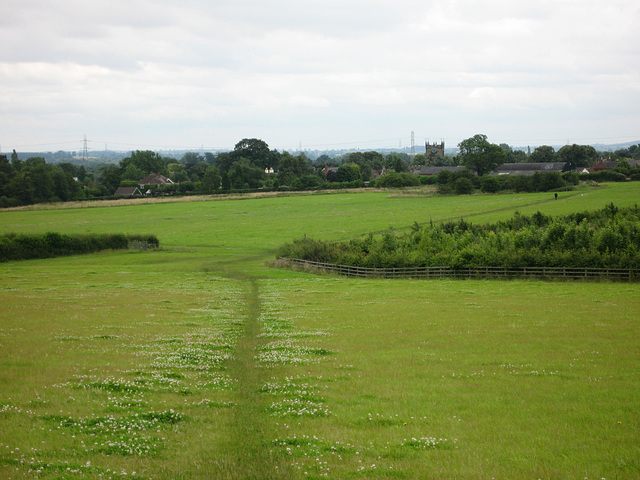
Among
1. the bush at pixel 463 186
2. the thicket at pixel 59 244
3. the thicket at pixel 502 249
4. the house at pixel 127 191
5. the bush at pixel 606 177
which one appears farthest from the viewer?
the house at pixel 127 191

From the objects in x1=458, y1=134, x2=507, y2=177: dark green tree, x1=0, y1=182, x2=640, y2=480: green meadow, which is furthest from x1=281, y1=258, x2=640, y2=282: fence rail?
x1=458, y1=134, x2=507, y2=177: dark green tree

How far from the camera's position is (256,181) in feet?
602

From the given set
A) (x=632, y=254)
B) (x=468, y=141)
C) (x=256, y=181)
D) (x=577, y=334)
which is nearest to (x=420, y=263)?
(x=632, y=254)

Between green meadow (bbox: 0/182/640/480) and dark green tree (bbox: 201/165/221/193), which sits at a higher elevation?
dark green tree (bbox: 201/165/221/193)

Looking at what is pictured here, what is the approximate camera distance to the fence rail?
147 ft

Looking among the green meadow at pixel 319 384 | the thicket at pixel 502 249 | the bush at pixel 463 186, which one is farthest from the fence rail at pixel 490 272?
the bush at pixel 463 186

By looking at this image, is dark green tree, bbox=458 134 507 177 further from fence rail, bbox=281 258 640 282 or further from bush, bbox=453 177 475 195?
fence rail, bbox=281 258 640 282

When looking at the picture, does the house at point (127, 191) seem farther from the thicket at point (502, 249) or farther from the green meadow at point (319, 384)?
the green meadow at point (319, 384)

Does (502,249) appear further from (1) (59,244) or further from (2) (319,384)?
(1) (59,244)

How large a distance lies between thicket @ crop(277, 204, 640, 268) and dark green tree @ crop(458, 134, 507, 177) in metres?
123

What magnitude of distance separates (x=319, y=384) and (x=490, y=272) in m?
37.3

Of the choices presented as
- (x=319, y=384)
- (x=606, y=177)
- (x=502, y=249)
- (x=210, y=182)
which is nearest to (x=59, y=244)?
(x=502, y=249)

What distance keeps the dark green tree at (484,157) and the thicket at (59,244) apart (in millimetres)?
133786

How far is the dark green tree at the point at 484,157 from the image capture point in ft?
593
